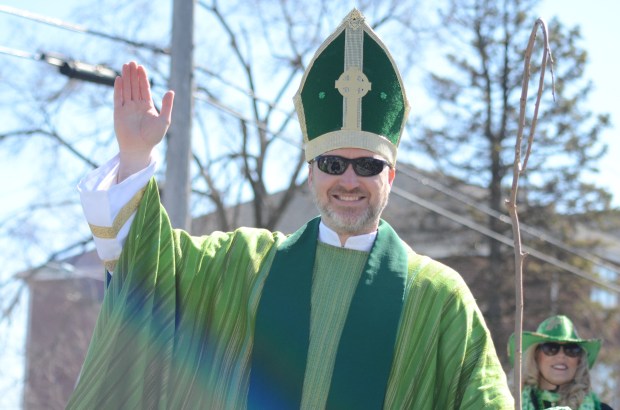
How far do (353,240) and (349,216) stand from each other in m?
0.12

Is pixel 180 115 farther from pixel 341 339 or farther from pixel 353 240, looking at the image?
pixel 341 339

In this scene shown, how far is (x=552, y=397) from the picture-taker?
7.07 meters

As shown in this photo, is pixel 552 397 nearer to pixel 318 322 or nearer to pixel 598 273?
pixel 318 322

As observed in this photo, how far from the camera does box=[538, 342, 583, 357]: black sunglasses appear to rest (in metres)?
7.33

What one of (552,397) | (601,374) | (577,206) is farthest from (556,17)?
(552,397)

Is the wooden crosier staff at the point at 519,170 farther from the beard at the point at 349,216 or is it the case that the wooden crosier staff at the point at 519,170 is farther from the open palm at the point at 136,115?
the open palm at the point at 136,115

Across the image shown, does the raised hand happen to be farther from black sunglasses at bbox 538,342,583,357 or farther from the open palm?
black sunglasses at bbox 538,342,583,357

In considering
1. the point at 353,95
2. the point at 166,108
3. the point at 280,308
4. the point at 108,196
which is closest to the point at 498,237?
the point at 353,95

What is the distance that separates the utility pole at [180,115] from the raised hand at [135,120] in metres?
6.01

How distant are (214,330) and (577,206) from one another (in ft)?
70.2

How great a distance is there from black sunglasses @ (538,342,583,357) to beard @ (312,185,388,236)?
11.3ft

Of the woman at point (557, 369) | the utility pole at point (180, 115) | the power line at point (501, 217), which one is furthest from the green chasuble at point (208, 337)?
the power line at point (501, 217)

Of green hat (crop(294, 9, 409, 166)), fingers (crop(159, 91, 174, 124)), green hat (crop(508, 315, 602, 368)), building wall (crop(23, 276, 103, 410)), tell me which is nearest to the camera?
fingers (crop(159, 91, 174, 124))

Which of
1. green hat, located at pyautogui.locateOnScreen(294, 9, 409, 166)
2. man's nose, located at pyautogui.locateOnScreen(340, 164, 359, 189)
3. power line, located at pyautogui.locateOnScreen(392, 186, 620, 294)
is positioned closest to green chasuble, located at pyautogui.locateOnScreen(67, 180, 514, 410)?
man's nose, located at pyautogui.locateOnScreen(340, 164, 359, 189)
